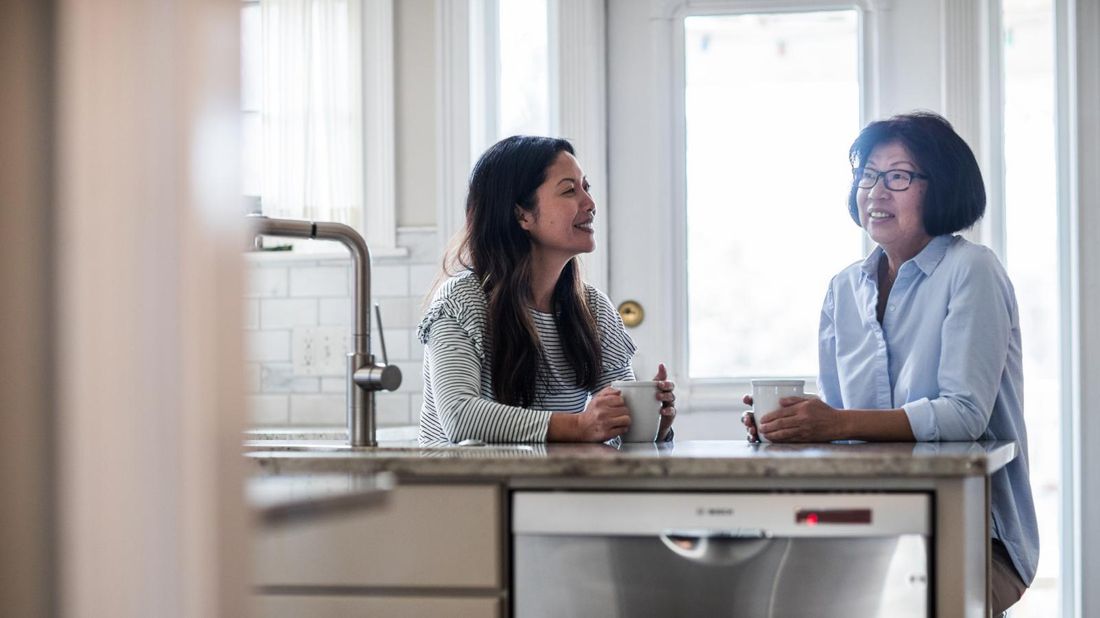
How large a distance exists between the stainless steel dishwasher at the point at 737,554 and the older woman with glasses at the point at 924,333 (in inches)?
11.1

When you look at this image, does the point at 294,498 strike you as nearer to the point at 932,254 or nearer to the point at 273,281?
the point at 932,254

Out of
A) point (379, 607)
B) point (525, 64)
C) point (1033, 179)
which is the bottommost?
point (379, 607)

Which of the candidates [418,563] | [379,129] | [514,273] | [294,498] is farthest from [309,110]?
[294,498]

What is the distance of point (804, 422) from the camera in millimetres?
1651

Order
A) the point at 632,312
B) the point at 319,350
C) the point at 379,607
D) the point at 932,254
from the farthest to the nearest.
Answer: the point at 319,350
the point at 632,312
the point at 932,254
the point at 379,607

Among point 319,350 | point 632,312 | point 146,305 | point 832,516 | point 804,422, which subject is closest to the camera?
point 146,305

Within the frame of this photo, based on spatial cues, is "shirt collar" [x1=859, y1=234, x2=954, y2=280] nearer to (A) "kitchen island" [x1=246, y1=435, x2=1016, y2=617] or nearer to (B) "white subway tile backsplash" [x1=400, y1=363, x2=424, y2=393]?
(A) "kitchen island" [x1=246, y1=435, x2=1016, y2=617]

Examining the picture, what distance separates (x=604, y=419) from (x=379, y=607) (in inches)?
17.9

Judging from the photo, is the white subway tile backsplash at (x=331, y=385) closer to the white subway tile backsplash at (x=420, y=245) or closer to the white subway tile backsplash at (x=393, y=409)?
the white subway tile backsplash at (x=393, y=409)

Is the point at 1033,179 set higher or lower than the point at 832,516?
higher

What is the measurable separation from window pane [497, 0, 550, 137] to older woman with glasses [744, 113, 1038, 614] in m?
1.39

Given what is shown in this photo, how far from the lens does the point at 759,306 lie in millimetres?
3281

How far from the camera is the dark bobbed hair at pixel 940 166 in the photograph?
6.37ft

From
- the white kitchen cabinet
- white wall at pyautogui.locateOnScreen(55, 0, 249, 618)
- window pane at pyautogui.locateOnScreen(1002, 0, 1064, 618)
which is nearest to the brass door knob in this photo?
window pane at pyautogui.locateOnScreen(1002, 0, 1064, 618)
